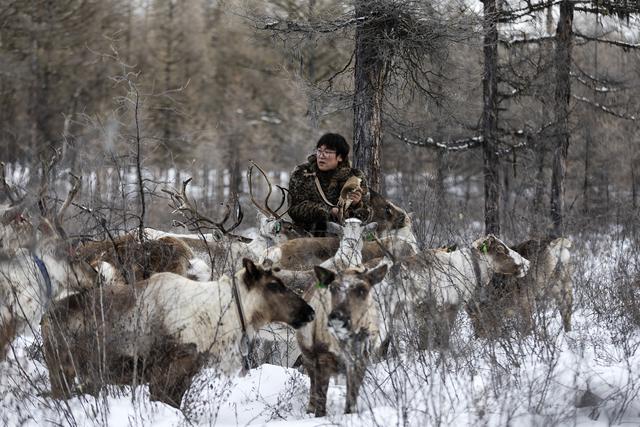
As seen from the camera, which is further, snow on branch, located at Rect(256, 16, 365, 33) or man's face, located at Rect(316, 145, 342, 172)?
snow on branch, located at Rect(256, 16, 365, 33)

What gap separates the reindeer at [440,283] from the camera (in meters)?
5.14

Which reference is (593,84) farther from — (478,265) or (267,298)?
(267,298)

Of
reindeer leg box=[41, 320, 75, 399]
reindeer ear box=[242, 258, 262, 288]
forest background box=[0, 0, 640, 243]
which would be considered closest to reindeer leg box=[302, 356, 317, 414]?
reindeer ear box=[242, 258, 262, 288]

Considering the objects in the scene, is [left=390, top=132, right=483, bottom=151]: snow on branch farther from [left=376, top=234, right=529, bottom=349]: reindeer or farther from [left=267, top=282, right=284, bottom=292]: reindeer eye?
[left=267, top=282, right=284, bottom=292]: reindeer eye

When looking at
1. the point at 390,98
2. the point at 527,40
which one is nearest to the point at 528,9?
the point at 527,40

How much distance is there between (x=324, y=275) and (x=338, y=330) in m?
0.45

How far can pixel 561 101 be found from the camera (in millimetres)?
13727

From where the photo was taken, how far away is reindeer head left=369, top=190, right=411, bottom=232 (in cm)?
840

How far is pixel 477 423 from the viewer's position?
Answer: 160 inches

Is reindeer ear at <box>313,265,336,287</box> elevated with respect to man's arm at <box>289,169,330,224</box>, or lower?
lower

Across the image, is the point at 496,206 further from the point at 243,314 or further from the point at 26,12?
the point at 26,12

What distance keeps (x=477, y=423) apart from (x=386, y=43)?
5.71m

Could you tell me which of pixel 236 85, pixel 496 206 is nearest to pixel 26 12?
pixel 236 85

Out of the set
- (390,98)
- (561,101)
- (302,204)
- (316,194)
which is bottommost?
(302,204)
